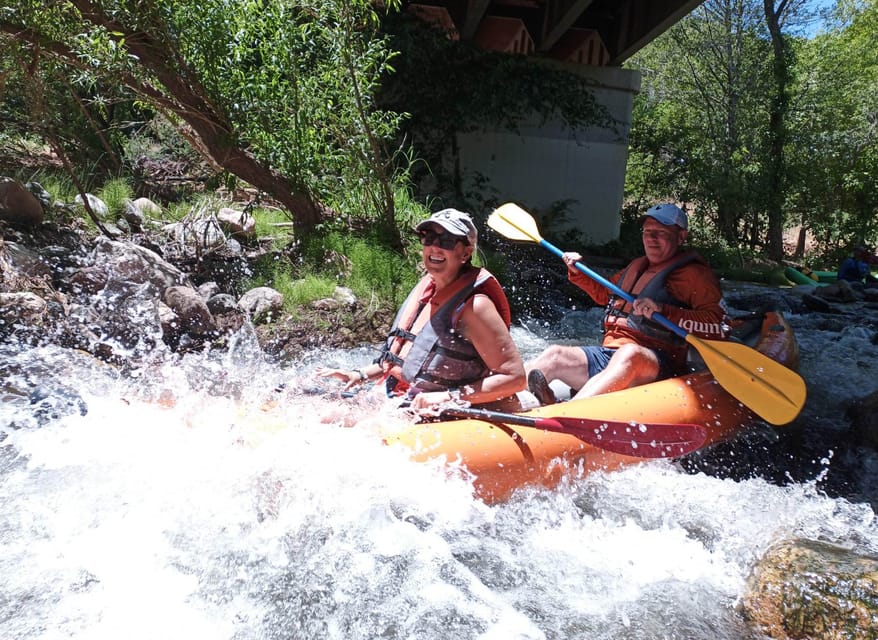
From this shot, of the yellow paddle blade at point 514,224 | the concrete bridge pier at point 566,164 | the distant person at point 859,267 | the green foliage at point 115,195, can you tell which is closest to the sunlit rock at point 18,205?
the green foliage at point 115,195

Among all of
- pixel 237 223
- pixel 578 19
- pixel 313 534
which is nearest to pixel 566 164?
pixel 578 19

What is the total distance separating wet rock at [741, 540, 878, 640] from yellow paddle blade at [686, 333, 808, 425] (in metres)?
0.92

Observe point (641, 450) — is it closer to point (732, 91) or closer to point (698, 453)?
point (698, 453)

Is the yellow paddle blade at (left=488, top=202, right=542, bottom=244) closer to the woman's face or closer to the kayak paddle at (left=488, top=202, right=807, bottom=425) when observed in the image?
the kayak paddle at (left=488, top=202, right=807, bottom=425)

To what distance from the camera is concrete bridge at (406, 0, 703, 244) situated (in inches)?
394

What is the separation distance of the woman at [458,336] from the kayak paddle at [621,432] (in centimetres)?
7

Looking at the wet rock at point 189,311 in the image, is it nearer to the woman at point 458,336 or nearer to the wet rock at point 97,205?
the wet rock at point 97,205

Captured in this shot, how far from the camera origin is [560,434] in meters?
2.59

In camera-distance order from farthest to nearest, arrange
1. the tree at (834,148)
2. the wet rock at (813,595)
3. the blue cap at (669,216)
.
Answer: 1. the tree at (834,148)
2. the blue cap at (669,216)
3. the wet rock at (813,595)

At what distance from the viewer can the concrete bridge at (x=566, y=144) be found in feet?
32.9

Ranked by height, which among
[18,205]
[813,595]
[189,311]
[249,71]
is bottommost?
[189,311]

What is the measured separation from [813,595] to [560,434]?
93 cm

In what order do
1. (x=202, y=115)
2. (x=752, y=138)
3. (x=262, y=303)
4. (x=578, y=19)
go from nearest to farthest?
(x=262, y=303), (x=202, y=115), (x=578, y=19), (x=752, y=138)

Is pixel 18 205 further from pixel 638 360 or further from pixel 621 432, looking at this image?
pixel 621 432
